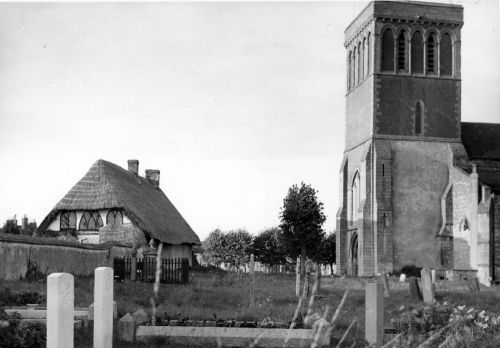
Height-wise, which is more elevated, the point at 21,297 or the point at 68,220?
the point at 68,220

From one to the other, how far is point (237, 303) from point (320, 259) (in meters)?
62.4

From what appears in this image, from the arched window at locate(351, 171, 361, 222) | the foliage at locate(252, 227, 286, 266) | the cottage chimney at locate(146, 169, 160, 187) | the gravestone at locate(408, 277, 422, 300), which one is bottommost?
the foliage at locate(252, 227, 286, 266)

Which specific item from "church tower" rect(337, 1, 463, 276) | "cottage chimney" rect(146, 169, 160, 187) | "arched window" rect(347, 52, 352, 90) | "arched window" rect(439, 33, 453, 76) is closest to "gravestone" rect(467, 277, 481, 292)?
"church tower" rect(337, 1, 463, 276)

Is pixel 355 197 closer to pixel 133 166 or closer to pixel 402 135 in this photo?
pixel 402 135

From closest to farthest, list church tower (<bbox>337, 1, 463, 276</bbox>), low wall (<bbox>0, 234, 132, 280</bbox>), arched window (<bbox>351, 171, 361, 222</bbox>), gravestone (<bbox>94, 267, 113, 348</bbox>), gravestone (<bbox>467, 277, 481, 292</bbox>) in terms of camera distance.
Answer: gravestone (<bbox>94, 267, 113, 348</bbox>)
low wall (<bbox>0, 234, 132, 280</bbox>)
gravestone (<bbox>467, 277, 481, 292</bbox>)
church tower (<bbox>337, 1, 463, 276</bbox>)
arched window (<bbox>351, 171, 361, 222</bbox>)

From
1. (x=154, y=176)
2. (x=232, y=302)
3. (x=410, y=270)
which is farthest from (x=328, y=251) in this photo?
(x=232, y=302)

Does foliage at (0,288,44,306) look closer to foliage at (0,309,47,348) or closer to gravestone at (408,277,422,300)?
foliage at (0,309,47,348)

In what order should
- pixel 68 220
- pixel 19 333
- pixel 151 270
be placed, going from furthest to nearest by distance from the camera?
pixel 68 220 < pixel 151 270 < pixel 19 333

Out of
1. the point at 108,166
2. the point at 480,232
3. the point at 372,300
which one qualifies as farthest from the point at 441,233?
the point at 372,300

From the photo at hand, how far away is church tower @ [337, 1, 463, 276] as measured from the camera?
4444cm

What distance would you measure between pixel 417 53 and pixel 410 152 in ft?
19.9

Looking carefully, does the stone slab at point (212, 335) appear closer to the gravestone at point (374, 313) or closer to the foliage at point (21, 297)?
the gravestone at point (374, 313)

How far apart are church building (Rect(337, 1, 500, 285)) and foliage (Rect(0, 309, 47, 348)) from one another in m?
33.2

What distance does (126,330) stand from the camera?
13.0m
